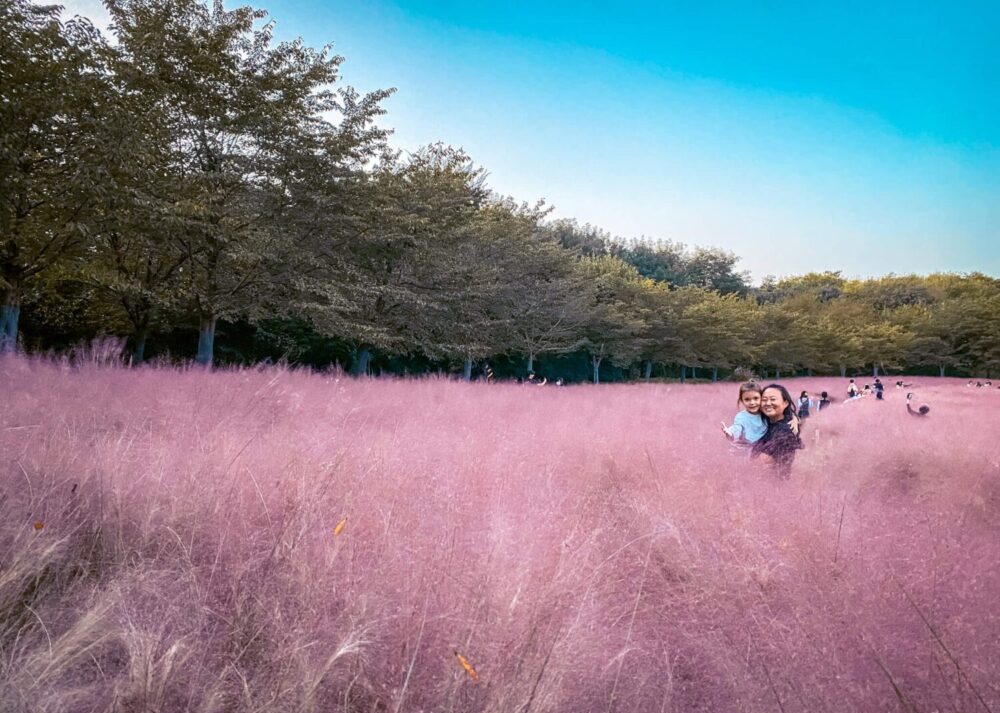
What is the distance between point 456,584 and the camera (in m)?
2.16

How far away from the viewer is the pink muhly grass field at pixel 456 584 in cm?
169

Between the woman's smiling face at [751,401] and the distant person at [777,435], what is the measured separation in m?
0.05

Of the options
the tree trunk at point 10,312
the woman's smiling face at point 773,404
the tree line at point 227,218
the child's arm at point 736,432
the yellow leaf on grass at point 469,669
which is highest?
the tree line at point 227,218

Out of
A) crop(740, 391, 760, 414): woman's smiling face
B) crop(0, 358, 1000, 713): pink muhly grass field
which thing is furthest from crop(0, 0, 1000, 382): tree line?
crop(740, 391, 760, 414): woman's smiling face

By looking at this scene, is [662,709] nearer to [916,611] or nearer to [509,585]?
[509,585]

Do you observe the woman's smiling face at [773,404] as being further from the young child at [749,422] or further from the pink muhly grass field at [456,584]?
the pink muhly grass field at [456,584]

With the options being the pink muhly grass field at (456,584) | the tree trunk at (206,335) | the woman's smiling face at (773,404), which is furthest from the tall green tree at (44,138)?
the woman's smiling face at (773,404)

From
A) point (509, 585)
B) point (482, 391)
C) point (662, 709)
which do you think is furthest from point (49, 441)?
point (482, 391)

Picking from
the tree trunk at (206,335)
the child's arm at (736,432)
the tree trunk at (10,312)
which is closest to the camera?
the child's arm at (736,432)

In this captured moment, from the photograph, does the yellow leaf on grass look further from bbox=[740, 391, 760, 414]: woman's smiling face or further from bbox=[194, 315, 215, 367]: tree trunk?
bbox=[194, 315, 215, 367]: tree trunk

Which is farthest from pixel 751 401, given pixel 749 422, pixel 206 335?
pixel 206 335

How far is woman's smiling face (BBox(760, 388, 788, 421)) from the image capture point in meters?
4.43

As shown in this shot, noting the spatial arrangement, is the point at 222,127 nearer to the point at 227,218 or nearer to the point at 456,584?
the point at 227,218

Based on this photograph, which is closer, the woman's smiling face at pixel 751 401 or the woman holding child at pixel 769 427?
the woman holding child at pixel 769 427
